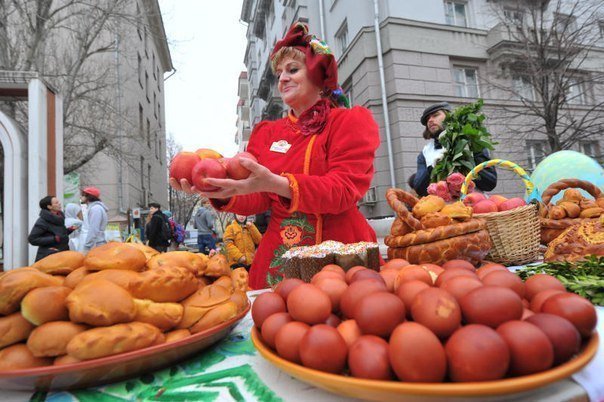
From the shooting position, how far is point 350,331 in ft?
2.27

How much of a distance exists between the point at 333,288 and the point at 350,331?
0.15 metres

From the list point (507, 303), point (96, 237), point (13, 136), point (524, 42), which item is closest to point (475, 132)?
point (507, 303)

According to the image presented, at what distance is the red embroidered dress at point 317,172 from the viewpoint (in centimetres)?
166

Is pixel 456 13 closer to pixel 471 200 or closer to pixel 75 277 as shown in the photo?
pixel 471 200

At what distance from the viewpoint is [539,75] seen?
825 centimetres

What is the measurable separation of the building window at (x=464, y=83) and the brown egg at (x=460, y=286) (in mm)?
11446

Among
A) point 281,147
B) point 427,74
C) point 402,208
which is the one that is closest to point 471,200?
point 402,208

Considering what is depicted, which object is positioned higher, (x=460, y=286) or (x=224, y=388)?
(x=460, y=286)

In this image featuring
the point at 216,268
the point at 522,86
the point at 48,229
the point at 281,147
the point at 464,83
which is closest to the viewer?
the point at 216,268

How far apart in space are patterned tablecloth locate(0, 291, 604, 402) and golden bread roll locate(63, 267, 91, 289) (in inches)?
8.8

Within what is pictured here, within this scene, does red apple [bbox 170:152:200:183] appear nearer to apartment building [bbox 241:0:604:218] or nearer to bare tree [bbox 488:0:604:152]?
apartment building [bbox 241:0:604:218]

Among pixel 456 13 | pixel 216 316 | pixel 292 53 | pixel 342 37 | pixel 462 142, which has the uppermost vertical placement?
pixel 342 37

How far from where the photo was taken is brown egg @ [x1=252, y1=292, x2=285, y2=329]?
2.73 feet

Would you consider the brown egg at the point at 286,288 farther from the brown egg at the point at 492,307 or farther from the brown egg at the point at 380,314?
the brown egg at the point at 492,307
